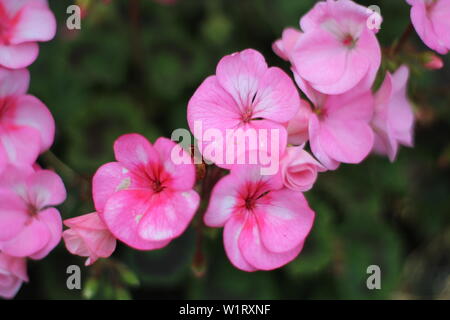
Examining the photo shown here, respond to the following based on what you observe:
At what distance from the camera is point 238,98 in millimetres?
781

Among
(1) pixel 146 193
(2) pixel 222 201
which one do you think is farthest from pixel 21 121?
(2) pixel 222 201

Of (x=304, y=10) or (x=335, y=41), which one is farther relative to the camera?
(x=304, y=10)

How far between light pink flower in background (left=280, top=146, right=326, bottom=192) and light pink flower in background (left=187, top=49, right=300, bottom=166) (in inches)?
1.3

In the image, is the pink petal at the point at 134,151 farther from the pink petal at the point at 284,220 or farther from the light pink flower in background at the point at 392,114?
the light pink flower in background at the point at 392,114

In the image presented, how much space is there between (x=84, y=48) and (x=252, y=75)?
0.82 meters

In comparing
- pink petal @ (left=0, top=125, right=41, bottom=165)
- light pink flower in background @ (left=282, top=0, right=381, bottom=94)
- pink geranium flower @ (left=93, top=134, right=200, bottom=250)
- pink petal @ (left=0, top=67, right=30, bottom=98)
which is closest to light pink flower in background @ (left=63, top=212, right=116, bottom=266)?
pink geranium flower @ (left=93, top=134, right=200, bottom=250)

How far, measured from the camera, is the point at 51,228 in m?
0.80

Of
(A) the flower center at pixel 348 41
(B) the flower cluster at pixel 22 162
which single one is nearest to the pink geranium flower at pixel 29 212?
(B) the flower cluster at pixel 22 162

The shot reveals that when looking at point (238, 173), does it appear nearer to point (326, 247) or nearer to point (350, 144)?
point (350, 144)

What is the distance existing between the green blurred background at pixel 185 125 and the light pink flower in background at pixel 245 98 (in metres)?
0.50

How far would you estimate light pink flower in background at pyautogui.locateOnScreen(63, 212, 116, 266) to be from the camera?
0.74 m

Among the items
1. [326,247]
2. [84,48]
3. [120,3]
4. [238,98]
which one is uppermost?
[120,3]

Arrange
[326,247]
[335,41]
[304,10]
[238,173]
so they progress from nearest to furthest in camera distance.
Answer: [238,173] < [335,41] < [326,247] < [304,10]

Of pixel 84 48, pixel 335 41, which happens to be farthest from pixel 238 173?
pixel 84 48
